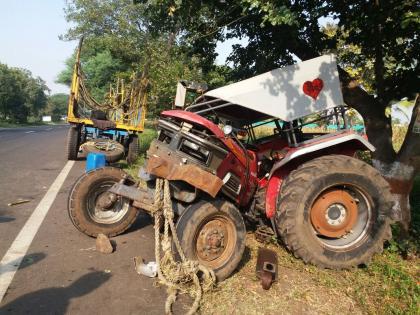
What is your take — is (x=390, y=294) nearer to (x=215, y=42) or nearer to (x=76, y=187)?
(x=76, y=187)

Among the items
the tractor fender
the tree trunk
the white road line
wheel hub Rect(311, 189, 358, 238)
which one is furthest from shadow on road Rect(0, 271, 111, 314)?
the tree trunk

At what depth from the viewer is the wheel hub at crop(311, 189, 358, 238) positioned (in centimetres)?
470

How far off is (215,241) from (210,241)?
0.18 feet

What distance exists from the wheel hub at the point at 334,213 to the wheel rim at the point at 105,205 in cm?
249

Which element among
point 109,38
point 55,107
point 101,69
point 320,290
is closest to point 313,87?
point 320,290

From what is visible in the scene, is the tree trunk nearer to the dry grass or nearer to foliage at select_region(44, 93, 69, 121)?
the dry grass

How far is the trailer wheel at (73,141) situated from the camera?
1183 cm

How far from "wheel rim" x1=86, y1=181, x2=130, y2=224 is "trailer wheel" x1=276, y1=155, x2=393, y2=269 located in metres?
2.23

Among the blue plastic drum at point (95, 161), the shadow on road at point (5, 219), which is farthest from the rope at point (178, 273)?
the blue plastic drum at point (95, 161)

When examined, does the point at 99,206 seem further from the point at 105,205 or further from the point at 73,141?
the point at 73,141

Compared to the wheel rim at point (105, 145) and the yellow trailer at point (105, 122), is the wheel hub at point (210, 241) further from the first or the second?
the wheel rim at point (105, 145)

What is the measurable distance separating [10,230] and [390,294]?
4.69m

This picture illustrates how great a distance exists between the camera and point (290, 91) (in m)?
4.52

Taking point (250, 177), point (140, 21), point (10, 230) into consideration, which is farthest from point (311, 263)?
point (140, 21)
